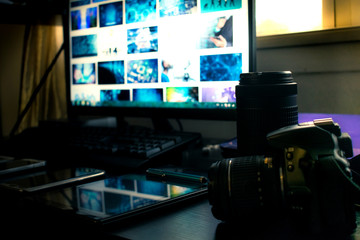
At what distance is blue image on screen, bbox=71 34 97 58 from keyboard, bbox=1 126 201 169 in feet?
0.64

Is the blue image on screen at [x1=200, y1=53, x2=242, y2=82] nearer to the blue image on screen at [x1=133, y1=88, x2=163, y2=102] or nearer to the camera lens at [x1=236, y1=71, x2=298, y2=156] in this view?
the blue image on screen at [x1=133, y1=88, x2=163, y2=102]

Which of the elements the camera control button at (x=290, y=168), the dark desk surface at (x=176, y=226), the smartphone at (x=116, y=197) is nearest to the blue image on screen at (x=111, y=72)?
the smartphone at (x=116, y=197)

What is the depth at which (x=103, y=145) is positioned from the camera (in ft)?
2.58

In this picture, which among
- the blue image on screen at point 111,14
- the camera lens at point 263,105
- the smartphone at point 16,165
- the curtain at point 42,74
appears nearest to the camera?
the camera lens at point 263,105

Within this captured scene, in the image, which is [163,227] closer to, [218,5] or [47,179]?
[47,179]

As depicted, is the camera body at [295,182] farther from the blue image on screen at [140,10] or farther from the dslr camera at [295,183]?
the blue image on screen at [140,10]

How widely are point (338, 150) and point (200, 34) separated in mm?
483

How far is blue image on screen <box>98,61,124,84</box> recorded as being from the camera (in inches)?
37.4

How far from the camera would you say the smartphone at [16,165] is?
2.27 ft

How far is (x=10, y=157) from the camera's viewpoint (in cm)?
81

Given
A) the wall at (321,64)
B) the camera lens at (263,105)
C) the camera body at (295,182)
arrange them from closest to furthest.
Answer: the camera body at (295,182), the camera lens at (263,105), the wall at (321,64)

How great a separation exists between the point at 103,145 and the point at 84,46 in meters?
0.35

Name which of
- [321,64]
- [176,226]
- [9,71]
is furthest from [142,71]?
[9,71]

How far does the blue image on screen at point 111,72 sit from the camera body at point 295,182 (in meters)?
0.56
